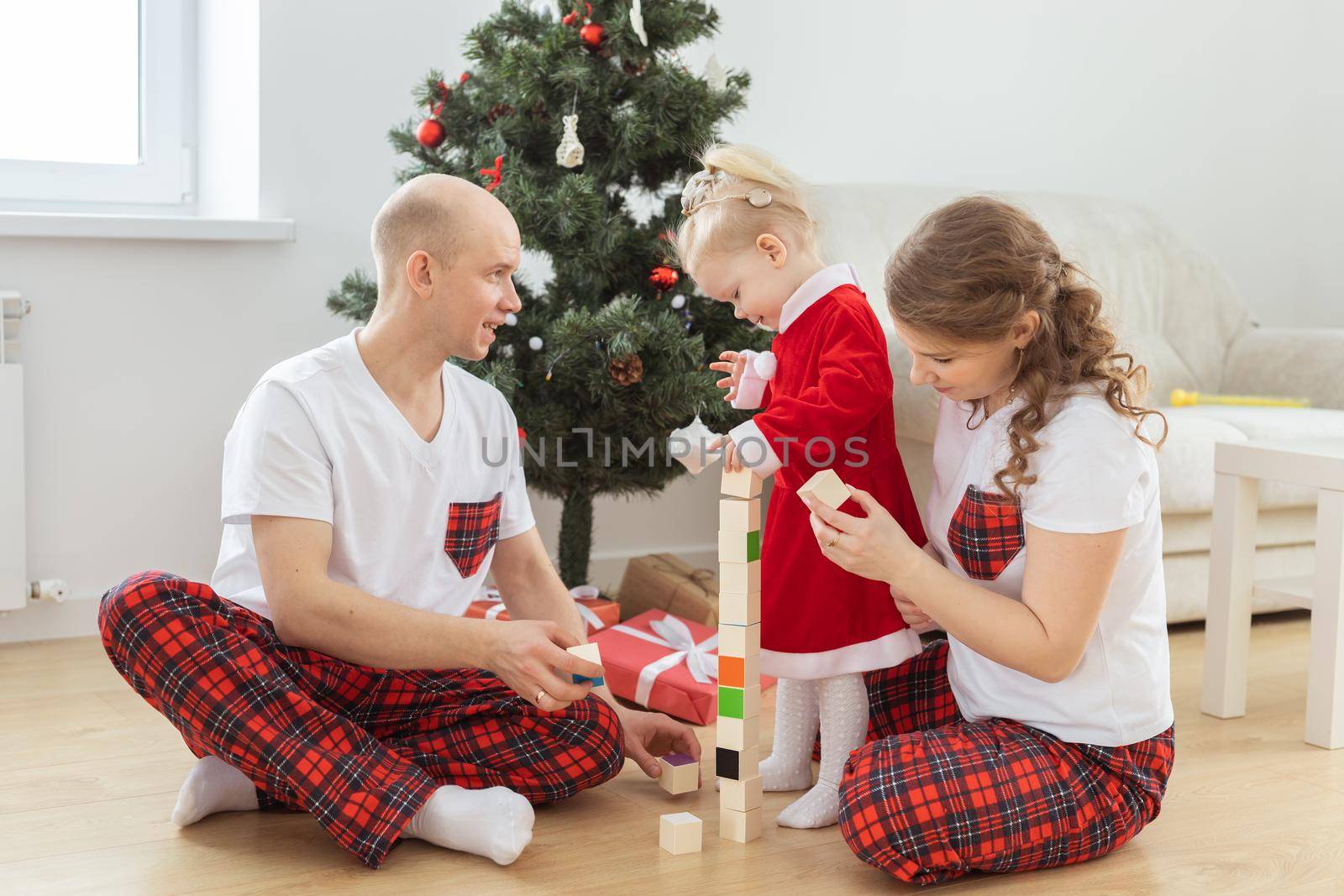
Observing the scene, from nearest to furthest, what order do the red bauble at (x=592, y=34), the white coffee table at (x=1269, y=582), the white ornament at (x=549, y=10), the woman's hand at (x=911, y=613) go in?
the woman's hand at (x=911, y=613), the white coffee table at (x=1269, y=582), the red bauble at (x=592, y=34), the white ornament at (x=549, y=10)

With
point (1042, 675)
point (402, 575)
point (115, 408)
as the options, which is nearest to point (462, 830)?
point (402, 575)

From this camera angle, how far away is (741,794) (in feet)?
4.88

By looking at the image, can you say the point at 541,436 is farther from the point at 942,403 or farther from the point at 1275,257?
the point at 1275,257

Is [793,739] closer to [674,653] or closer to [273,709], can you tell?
[674,653]

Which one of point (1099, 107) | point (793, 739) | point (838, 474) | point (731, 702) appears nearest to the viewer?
point (731, 702)

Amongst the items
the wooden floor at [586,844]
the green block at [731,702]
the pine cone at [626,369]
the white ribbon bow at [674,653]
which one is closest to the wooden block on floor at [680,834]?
the wooden floor at [586,844]

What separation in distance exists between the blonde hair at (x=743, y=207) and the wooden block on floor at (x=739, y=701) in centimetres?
53

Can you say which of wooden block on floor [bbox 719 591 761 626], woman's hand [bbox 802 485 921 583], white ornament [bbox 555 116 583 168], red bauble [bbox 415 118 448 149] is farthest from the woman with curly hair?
red bauble [bbox 415 118 448 149]

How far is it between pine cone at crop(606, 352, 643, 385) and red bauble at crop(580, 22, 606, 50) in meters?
0.52

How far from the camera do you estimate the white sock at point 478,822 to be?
4.58ft

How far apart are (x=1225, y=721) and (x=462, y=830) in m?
1.24

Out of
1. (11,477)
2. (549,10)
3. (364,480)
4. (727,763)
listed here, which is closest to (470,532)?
(364,480)

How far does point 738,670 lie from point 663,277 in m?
0.89

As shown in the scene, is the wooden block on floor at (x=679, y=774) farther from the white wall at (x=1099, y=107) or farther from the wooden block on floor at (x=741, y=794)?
the white wall at (x=1099, y=107)
